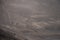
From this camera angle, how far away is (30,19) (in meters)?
1.38

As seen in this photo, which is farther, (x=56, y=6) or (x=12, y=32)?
(x=56, y=6)

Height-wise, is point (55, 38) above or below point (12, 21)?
below

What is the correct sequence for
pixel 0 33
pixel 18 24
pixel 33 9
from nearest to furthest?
pixel 0 33 → pixel 18 24 → pixel 33 9

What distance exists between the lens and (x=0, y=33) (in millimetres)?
1187

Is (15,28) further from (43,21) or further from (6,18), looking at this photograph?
(43,21)

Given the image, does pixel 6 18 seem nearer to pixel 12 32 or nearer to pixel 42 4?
pixel 12 32

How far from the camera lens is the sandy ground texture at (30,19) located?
124cm

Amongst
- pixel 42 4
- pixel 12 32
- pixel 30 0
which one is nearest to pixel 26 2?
pixel 30 0

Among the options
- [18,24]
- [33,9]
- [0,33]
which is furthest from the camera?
[33,9]

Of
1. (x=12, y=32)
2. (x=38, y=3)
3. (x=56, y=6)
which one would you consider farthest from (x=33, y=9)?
(x=12, y=32)

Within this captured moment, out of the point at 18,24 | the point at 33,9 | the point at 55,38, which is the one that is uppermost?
the point at 33,9

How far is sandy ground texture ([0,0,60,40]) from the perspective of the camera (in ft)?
4.05

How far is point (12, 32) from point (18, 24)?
0.13m

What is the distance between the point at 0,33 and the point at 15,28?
155 mm
